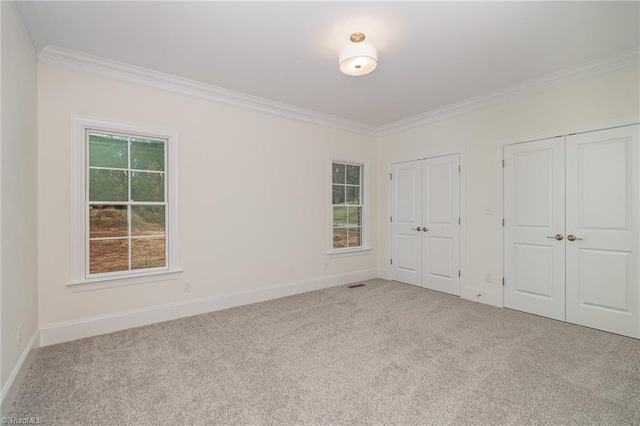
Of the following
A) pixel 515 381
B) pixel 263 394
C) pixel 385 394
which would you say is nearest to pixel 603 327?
pixel 515 381

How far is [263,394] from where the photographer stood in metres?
2.05

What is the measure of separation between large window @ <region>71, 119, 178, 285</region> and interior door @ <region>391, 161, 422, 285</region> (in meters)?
3.58

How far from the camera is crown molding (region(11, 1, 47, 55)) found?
7.19ft

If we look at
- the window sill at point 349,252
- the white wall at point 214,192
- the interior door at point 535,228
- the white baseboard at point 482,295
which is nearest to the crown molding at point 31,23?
the white wall at point 214,192

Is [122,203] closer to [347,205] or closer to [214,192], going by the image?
[214,192]

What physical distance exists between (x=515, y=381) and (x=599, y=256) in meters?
1.98

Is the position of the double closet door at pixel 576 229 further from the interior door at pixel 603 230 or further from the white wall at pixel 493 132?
the white wall at pixel 493 132

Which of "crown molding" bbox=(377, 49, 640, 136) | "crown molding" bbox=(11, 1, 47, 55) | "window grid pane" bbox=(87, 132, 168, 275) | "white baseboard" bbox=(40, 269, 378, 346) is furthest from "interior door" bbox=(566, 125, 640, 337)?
"crown molding" bbox=(11, 1, 47, 55)

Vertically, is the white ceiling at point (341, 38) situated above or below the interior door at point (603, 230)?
above

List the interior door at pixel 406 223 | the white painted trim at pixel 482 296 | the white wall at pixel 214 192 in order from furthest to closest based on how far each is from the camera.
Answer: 1. the interior door at pixel 406 223
2. the white painted trim at pixel 482 296
3. the white wall at pixel 214 192

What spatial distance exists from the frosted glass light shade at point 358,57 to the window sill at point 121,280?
115 inches

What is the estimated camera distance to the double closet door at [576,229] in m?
3.00

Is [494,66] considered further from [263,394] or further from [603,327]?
[263,394]

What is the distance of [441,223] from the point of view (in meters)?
A: 4.65
